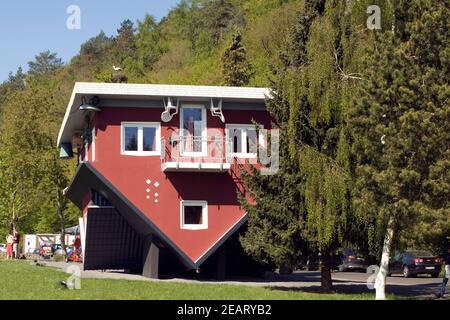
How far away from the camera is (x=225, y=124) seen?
32.6m

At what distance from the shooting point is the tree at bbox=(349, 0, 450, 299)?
20938 mm

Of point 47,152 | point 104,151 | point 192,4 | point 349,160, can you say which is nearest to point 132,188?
point 104,151

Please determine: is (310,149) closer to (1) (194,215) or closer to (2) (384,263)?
(2) (384,263)

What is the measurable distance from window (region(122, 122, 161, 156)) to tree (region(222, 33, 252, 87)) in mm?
39479

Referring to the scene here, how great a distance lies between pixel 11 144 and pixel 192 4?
70.3m

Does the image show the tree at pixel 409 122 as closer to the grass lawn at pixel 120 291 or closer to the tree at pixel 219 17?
the grass lawn at pixel 120 291

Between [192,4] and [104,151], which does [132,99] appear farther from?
[192,4]

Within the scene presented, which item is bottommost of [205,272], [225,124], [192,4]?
[205,272]

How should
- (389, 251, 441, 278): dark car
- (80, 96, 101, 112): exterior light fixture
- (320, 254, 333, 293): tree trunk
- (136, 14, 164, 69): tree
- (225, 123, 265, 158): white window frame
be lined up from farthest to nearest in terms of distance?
(136, 14, 164, 69): tree < (389, 251, 441, 278): dark car < (225, 123, 265, 158): white window frame < (80, 96, 101, 112): exterior light fixture < (320, 254, 333, 293): tree trunk

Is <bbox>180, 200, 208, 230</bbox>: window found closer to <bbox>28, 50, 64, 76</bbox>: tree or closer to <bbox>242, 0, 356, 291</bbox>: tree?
<bbox>242, 0, 356, 291</bbox>: tree

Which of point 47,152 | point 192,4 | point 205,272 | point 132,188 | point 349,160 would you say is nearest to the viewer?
point 349,160

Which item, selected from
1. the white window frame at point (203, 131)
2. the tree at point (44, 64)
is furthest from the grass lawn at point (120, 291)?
the tree at point (44, 64)

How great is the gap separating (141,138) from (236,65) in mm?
40998

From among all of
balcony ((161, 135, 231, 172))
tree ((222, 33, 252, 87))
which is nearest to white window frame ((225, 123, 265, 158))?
balcony ((161, 135, 231, 172))
